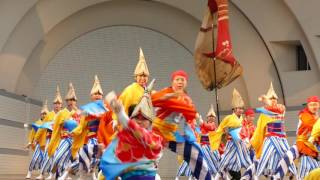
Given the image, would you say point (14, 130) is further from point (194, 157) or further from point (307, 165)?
point (194, 157)

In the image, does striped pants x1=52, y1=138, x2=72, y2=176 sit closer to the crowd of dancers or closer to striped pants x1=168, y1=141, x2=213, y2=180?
the crowd of dancers

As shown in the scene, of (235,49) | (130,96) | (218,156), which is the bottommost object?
(218,156)

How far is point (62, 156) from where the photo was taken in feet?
48.0

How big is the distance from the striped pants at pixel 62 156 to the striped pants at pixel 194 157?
6135 mm

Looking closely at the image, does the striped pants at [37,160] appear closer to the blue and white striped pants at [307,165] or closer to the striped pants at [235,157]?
the striped pants at [235,157]

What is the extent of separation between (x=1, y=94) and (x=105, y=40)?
3853 millimetres

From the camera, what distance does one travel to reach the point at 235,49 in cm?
1981

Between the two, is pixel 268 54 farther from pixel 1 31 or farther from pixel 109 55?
pixel 1 31

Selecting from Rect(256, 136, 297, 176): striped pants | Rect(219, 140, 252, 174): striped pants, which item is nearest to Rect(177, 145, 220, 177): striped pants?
Rect(219, 140, 252, 174): striped pants

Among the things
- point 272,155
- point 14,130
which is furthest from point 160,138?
point 14,130

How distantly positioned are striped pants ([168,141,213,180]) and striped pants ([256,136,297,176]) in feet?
12.1

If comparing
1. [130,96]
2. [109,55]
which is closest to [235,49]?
[109,55]

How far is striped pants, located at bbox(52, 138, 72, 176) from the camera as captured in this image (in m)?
14.5

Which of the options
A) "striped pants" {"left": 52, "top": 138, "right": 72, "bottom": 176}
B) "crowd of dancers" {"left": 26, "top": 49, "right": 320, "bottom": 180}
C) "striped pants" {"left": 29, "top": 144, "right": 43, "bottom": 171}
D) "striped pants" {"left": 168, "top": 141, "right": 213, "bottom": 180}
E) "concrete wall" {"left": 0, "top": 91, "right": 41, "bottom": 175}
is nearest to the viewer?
"crowd of dancers" {"left": 26, "top": 49, "right": 320, "bottom": 180}
